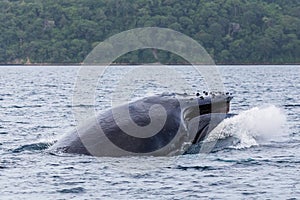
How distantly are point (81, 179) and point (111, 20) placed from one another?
583 ft

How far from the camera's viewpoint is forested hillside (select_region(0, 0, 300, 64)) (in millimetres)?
177000

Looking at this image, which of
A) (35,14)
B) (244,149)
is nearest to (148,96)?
(244,149)

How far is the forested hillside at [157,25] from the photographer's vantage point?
581ft

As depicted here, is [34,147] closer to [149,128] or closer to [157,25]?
[149,128]

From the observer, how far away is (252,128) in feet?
73.0

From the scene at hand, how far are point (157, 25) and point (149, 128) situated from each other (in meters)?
168

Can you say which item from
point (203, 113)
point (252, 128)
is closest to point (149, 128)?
point (203, 113)

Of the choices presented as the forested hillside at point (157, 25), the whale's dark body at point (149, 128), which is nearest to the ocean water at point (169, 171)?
the whale's dark body at point (149, 128)

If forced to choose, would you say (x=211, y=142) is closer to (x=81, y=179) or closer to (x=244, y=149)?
(x=244, y=149)

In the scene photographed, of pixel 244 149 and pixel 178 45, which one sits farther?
pixel 178 45

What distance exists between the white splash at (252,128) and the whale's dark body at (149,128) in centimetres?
91

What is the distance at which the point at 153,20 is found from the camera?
607 ft

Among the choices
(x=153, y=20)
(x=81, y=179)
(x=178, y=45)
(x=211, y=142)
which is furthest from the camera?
(x=153, y=20)

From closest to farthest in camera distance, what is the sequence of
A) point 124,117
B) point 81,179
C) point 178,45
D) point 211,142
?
point 81,179
point 124,117
point 211,142
point 178,45
